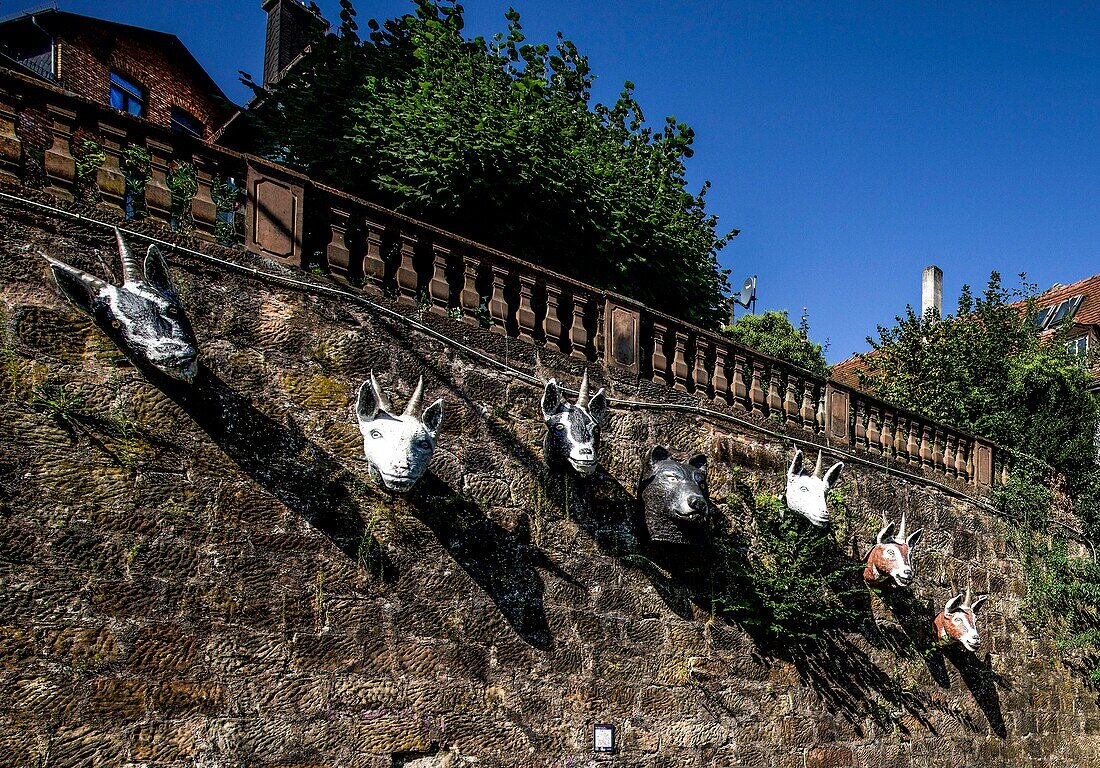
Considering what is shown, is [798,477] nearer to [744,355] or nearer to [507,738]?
[744,355]

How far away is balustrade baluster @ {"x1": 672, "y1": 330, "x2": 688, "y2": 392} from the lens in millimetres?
7129

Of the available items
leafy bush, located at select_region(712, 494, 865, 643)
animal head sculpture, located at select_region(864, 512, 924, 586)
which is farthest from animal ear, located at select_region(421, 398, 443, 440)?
animal head sculpture, located at select_region(864, 512, 924, 586)

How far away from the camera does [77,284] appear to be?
4348 mm

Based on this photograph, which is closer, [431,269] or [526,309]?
[431,269]

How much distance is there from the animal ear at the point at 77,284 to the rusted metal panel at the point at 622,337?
11.6ft

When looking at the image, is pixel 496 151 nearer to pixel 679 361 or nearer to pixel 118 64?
pixel 679 361

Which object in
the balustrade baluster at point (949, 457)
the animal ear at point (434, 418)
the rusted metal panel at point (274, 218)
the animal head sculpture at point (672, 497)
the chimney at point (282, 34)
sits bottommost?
the animal head sculpture at point (672, 497)

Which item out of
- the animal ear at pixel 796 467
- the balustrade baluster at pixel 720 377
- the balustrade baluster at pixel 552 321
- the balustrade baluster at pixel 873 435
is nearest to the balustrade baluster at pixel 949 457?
the balustrade baluster at pixel 873 435

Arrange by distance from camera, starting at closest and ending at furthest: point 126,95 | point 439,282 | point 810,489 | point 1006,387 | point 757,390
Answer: point 439,282 < point 810,489 < point 757,390 < point 1006,387 < point 126,95

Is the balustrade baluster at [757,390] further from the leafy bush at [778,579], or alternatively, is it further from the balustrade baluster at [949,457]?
the balustrade baluster at [949,457]

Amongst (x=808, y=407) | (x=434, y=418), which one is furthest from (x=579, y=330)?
(x=808, y=407)

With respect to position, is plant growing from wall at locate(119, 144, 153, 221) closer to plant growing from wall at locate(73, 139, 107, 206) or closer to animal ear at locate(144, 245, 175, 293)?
plant growing from wall at locate(73, 139, 107, 206)

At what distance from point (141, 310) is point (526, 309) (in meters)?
2.67

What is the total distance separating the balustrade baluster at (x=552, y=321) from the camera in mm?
6422
